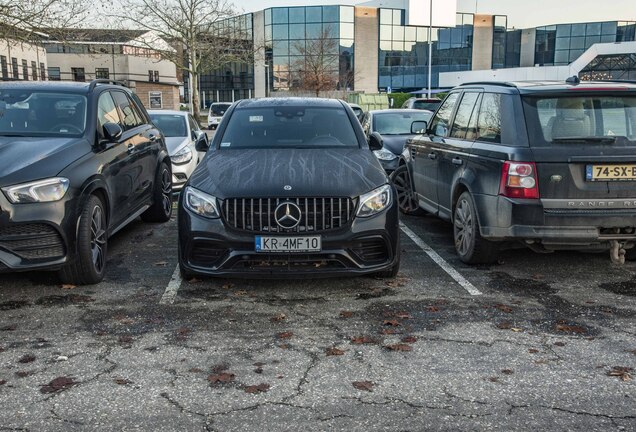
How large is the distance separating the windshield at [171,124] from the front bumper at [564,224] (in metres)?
8.22

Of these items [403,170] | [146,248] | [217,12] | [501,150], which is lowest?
[146,248]

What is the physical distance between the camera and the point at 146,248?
7293 mm

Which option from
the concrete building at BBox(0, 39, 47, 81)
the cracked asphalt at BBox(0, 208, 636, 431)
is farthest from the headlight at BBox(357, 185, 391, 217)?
the concrete building at BBox(0, 39, 47, 81)

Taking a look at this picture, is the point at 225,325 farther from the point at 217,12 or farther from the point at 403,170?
the point at 217,12

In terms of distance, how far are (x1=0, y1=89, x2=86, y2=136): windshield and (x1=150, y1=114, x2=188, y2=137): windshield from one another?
225 inches

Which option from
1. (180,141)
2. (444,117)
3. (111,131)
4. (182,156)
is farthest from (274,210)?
(180,141)

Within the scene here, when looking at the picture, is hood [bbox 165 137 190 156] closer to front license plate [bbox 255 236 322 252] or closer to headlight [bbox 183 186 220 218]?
headlight [bbox 183 186 220 218]

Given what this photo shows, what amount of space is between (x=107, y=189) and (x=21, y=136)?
0.96m

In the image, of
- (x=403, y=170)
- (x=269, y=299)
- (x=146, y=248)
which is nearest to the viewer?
(x=269, y=299)

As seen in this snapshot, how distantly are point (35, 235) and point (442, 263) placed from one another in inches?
152

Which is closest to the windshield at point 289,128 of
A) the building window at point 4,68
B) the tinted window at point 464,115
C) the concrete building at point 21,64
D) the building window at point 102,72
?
the tinted window at point 464,115

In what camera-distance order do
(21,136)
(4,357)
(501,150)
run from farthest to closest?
(21,136) → (501,150) → (4,357)

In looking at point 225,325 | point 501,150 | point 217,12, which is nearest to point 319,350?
point 225,325

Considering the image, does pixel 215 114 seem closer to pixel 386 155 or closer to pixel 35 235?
pixel 386 155
